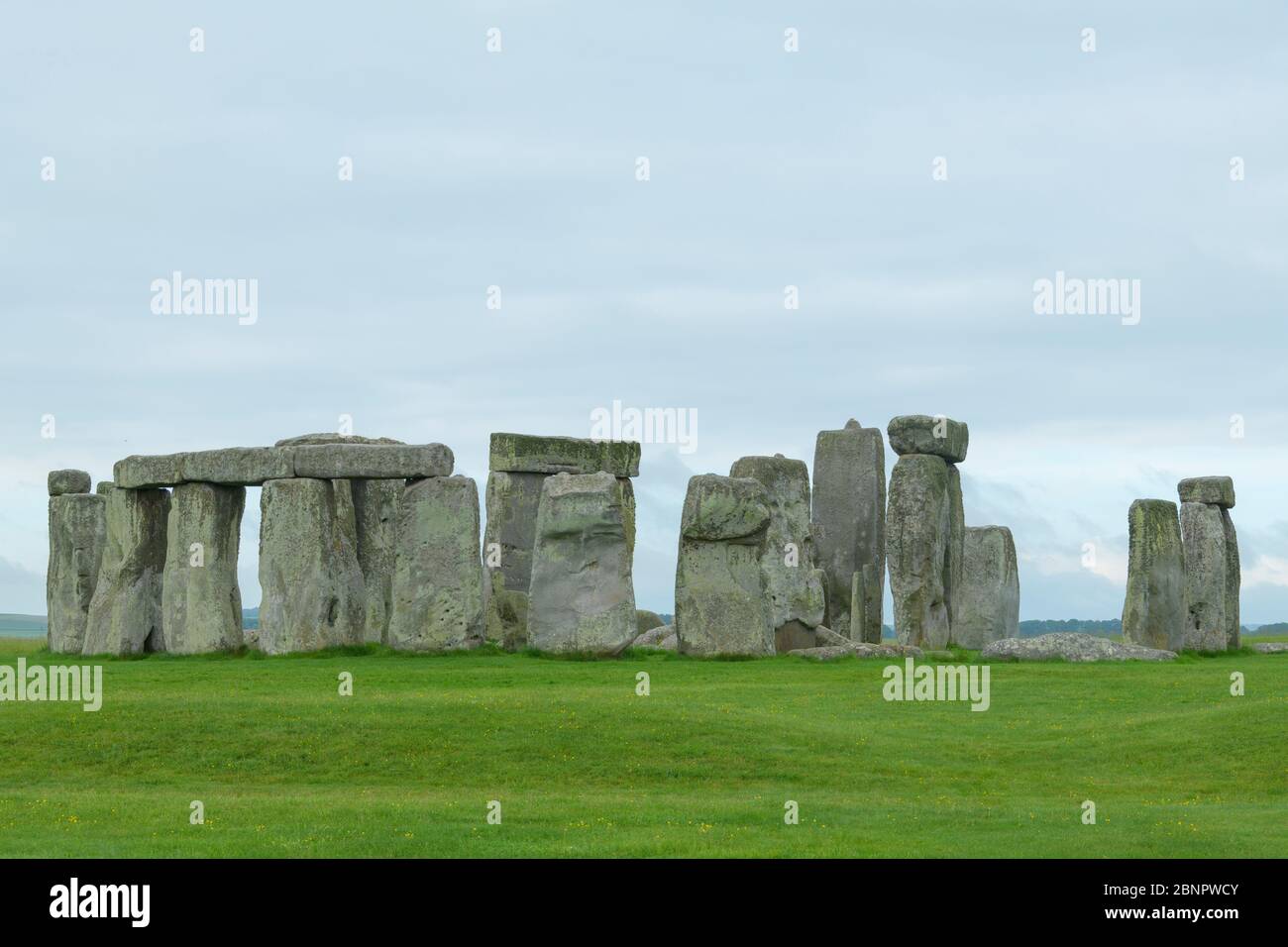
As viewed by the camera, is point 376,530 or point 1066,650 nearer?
point 1066,650

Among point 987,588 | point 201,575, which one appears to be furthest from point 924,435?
point 201,575

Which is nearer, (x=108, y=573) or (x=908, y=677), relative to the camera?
(x=908, y=677)

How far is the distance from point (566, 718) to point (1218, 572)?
1827 cm

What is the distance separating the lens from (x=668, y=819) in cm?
1606

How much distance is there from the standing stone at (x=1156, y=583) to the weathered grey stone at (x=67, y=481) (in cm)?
1939

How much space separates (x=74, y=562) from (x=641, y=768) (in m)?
19.6

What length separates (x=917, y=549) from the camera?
109 ft

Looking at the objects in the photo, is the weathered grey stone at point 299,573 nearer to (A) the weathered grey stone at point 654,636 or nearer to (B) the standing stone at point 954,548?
(A) the weathered grey stone at point 654,636

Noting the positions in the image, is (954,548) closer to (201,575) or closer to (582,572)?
(582,572)

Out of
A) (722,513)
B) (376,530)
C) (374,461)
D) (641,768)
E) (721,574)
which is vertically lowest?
(641,768)
